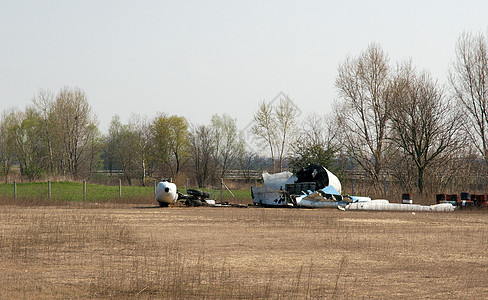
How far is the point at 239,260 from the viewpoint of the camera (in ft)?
42.1

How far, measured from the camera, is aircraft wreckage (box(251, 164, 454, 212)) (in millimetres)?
31047

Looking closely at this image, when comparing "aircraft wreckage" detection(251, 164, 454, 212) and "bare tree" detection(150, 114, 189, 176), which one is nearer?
"aircraft wreckage" detection(251, 164, 454, 212)

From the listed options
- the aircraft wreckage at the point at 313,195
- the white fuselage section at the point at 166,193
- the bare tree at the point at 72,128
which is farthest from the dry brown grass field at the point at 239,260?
the bare tree at the point at 72,128

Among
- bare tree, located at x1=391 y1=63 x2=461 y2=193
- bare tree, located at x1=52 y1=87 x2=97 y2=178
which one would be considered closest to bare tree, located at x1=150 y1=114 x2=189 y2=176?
bare tree, located at x1=52 y1=87 x2=97 y2=178

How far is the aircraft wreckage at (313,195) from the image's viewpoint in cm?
3105

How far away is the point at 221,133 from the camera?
266ft

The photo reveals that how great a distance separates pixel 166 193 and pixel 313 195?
7372 millimetres

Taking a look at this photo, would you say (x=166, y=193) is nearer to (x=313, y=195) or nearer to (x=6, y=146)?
(x=313, y=195)

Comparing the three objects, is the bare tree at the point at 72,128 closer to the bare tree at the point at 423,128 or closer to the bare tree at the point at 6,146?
the bare tree at the point at 6,146

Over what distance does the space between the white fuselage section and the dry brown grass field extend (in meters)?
9.54

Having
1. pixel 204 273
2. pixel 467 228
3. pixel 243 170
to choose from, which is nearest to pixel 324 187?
pixel 467 228

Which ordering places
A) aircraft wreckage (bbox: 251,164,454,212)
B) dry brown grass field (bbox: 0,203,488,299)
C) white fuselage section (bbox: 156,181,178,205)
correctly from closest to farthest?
dry brown grass field (bbox: 0,203,488,299), aircraft wreckage (bbox: 251,164,454,212), white fuselage section (bbox: 156,181,178,205)

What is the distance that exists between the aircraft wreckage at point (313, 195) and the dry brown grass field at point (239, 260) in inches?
367

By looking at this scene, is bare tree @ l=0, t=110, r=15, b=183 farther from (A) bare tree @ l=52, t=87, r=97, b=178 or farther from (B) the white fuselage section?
(B) the white fuselage section
